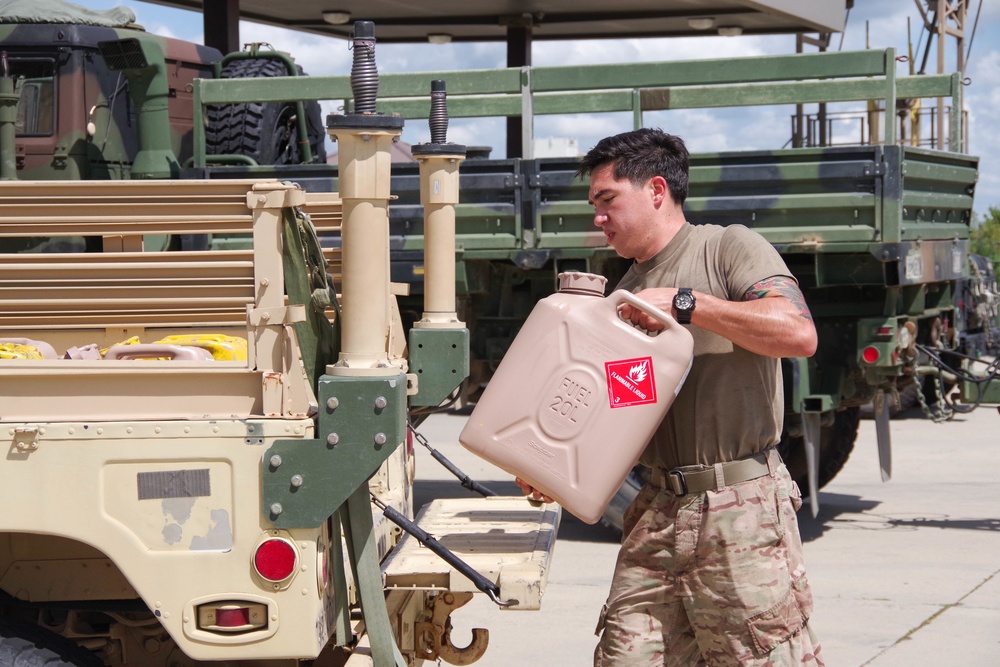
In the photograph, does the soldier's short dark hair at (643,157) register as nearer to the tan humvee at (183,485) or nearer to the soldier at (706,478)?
the soldier at (706,478)

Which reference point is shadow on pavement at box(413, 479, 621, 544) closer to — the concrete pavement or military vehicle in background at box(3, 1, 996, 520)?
the concrete pavement

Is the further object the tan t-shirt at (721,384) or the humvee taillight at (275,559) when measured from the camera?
the tan t-shirt at (721,384)

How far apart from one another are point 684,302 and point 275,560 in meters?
1.06

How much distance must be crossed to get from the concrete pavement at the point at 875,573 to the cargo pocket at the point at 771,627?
7.04 feet

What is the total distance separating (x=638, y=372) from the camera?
3004 millimetres

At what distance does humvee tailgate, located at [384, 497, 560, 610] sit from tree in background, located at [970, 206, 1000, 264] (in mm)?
18688

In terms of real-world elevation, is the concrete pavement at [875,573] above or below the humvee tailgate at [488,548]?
below

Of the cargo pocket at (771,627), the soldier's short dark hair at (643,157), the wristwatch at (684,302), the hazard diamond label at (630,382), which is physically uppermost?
the soldier's short dark hair at (643,157)

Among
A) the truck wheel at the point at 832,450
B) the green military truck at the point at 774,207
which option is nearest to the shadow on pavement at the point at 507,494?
the green military truck at the point at 774,207

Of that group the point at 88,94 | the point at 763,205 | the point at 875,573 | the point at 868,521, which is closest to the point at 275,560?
the point at 763,205

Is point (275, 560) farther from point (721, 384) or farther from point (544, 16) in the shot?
point (544, 16)

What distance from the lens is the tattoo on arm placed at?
309 centimetres

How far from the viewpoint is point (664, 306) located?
3.01 meters

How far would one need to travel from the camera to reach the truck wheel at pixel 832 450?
806 cm
